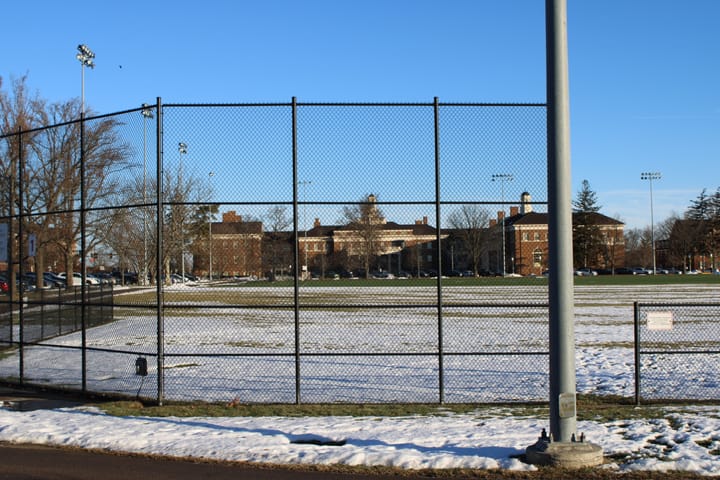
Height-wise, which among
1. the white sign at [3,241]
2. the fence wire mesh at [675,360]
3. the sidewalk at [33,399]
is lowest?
the sidewalk at [33,399]

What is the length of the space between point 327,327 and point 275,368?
894 centimetres

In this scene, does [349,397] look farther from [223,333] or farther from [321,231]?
[223,333]

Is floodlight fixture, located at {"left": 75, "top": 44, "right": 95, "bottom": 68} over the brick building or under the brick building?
over

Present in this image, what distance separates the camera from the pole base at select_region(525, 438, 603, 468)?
727 centimetres

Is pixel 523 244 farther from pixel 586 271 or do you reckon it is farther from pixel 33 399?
pixel 586 271

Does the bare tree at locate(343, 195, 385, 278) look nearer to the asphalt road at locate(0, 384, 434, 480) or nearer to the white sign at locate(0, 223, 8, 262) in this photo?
the asphalt road at locate(0, 384, 434, 480)

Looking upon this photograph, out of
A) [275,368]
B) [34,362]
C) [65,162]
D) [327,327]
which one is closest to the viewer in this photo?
[275,368]

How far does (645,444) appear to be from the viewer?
7.98 meters

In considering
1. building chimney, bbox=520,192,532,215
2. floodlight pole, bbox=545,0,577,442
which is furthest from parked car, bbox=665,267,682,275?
floodlight pole, bbox=545,0,577,442

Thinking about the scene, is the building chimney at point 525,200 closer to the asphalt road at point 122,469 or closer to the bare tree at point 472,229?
the bare tree at point 472,229

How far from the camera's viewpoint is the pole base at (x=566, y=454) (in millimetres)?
7273


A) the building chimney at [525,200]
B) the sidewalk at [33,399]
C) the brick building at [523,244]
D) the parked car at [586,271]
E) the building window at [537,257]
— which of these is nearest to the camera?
the building chimney at [525,200]

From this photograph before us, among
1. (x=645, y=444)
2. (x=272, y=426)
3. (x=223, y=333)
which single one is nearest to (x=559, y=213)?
(x=645, y=444)

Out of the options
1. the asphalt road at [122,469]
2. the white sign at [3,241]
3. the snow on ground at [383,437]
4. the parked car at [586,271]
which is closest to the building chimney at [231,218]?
the snow on ground at [383,437]
